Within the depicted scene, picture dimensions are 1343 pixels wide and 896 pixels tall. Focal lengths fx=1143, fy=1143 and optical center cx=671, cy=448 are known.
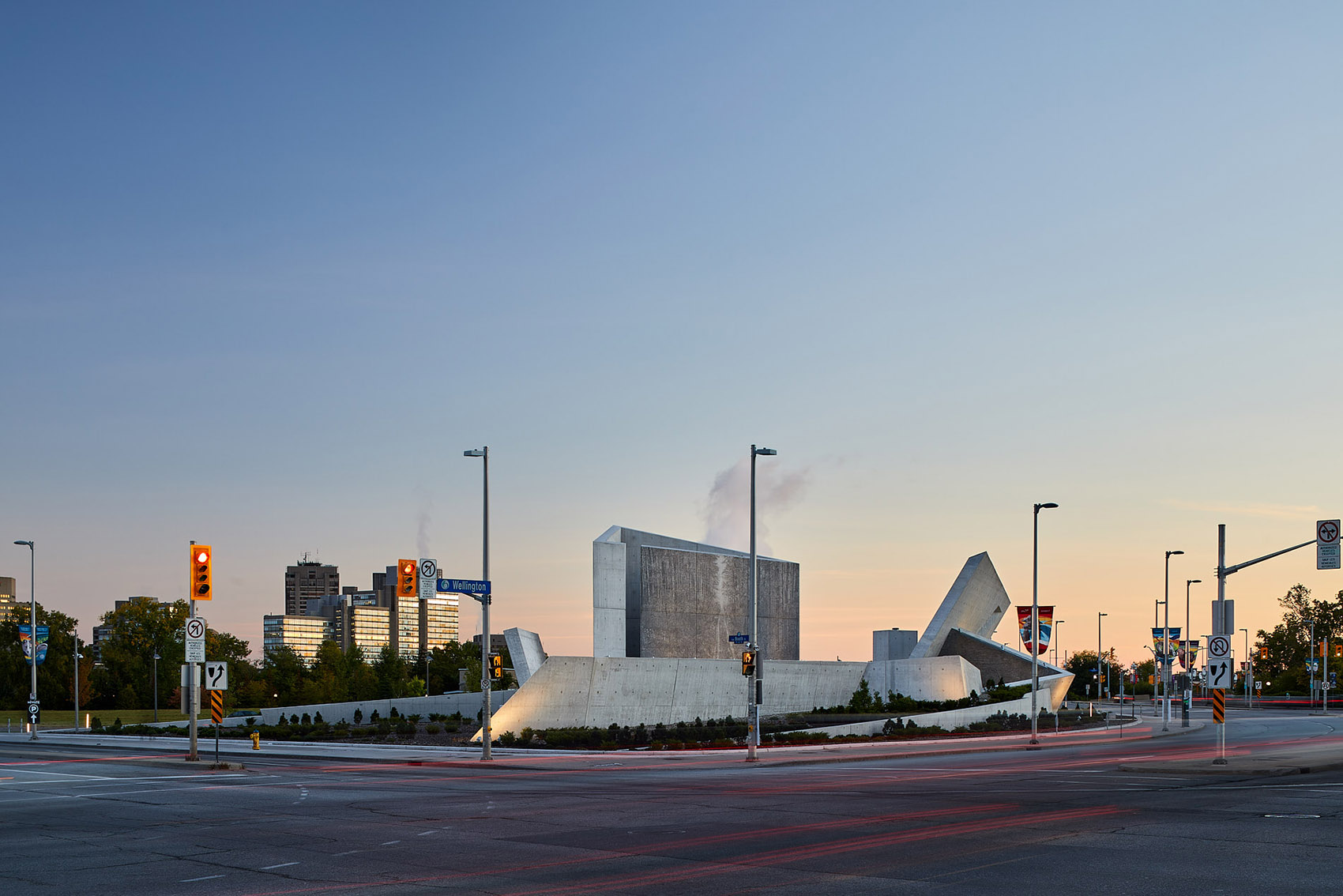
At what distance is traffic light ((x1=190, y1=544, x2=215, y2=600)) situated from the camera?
107 feet

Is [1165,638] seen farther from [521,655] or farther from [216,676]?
[216,676]

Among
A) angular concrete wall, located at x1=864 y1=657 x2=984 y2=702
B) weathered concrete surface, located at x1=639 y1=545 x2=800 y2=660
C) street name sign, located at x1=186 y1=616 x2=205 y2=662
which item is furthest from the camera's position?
angular concrete wall, located at x1=864 y1=657 x2=984 y2=702

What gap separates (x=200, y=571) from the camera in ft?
108

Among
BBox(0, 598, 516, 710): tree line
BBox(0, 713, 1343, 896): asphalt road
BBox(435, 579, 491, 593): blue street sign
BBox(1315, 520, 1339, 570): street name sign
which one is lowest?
BBox(0, 598, 516, 710): tree line

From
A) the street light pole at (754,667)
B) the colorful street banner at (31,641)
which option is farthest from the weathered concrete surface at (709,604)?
the colorful street banner at (31,641)

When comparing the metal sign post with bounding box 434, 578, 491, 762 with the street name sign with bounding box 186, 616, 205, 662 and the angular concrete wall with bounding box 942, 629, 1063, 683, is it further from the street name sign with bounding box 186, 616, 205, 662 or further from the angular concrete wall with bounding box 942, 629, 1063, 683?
the angular concrete wall with bounding box 942, 629, 1063, 683

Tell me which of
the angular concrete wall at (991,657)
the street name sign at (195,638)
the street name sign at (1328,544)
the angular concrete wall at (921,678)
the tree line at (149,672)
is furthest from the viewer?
the tree line at (149,672)

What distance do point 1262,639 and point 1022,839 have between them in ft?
602

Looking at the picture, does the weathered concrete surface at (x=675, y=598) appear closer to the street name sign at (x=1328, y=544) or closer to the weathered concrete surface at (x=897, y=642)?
the weathered concrete surface at (x=897, y=642)

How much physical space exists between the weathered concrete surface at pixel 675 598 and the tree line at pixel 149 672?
6591 centimetres

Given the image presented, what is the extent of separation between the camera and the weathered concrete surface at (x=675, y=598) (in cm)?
5372

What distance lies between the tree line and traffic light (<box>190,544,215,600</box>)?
295 feet

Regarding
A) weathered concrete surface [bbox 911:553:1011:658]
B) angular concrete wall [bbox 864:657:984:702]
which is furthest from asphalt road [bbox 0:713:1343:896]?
weathered concrete surface [bbox 911:553:1011:658]

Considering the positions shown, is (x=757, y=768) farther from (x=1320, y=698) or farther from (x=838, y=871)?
(x=1320, y=698)
